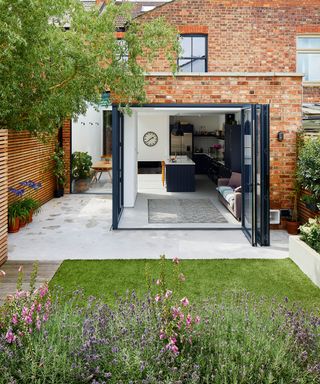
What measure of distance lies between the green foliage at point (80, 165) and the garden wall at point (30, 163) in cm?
131

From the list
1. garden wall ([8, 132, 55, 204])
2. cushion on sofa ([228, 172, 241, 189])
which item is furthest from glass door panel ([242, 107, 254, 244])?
garden wall ([8, 132, 55, 204])

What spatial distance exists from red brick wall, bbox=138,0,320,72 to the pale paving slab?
7.45m

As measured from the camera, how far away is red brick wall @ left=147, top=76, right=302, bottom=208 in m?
10.2

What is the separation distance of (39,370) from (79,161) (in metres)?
14.0

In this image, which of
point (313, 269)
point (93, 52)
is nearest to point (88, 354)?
point (313, 269)

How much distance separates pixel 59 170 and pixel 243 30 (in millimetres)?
7780

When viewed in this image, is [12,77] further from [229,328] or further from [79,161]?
[79,161]

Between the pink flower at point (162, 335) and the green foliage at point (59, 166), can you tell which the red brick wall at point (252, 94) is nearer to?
the green foliage at point (59, 166)

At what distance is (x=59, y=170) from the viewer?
51.0ft

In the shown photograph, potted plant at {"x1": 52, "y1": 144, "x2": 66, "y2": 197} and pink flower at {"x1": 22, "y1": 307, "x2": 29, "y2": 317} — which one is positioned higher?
potted plant at {"x1": 52, "y1": 144, "x2": 66, "y2": 197}

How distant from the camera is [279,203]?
A: 10.5 m

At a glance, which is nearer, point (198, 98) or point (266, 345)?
point (266, 345)

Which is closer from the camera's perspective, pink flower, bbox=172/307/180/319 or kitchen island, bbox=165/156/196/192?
pink flower, bbox=172/307/180/319

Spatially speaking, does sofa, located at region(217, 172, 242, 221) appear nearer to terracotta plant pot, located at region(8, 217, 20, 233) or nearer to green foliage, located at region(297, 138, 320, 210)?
green foliage, located at region(297, 138, 320, 210)
